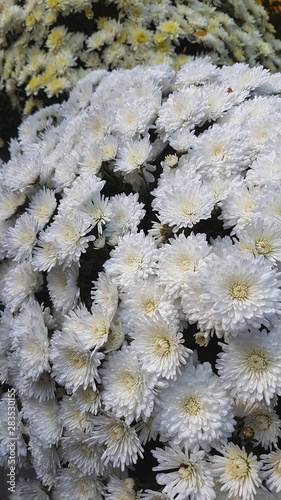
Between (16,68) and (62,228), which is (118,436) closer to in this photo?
(62,228)

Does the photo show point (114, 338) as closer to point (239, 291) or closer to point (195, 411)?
point (195, 411)

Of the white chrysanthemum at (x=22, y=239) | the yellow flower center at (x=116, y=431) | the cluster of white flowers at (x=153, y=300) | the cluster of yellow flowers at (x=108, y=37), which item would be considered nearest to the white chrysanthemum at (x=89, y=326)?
the cluster of white flowers at (x=153, y=300)

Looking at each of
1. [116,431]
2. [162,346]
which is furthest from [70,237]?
[116,431]

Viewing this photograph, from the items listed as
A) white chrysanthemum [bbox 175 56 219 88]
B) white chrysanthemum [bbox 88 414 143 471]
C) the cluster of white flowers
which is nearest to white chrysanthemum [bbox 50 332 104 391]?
the cluster of white flowers

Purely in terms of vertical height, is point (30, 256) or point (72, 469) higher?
point (30, 256)

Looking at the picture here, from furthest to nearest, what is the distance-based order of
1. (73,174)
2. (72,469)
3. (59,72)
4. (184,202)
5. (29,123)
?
1. (59,72)
2. (29,123)
3. (73,174)
4. (72,469)
5. (184,202)

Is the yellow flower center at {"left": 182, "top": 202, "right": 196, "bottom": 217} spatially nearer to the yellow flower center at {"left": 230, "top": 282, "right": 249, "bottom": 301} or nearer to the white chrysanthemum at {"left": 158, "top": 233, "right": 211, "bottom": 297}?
the white chrysanthemum at {"left": 158, "top": 233, "right": 211, "bottom": 297}

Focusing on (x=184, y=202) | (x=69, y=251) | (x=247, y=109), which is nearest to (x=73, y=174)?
(x=69, y=251)
